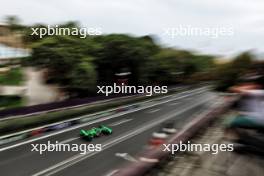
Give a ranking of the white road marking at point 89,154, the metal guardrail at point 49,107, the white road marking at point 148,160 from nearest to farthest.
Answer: the white road marking at point 148,160, the white road marking at point 89,154, the metal guardrail at point 49,107

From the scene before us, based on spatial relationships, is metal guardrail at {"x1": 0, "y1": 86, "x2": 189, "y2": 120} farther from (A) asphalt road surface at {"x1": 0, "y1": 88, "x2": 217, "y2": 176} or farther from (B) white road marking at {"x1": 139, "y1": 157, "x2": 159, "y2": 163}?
(B) white road marking at {"x1": 139, "y1": 157, "x2": 159, "y2": 163}

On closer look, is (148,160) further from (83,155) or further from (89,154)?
(89,154)

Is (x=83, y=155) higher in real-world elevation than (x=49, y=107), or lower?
lower

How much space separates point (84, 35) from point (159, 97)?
47.2ft

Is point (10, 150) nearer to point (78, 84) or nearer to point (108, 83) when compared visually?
point (78, 84)

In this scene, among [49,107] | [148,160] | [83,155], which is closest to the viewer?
[148,160]

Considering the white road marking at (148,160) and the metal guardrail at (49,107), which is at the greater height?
the white road marking at (148,160)

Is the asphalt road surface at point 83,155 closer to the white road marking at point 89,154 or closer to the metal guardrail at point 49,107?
the white road marking at point 89,154

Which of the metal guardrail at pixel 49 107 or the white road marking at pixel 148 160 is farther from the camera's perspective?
the metal guardrail at pixel 49 107

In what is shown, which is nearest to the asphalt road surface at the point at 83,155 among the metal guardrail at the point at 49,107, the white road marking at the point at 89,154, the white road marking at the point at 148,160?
the white road marking at the point at 89,154

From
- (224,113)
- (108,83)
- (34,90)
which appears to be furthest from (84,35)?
(224,113)

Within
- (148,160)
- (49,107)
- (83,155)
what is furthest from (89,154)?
(148,160)

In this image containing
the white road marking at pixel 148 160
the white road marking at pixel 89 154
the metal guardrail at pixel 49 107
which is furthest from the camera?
the metal guardrail at pixel 49 107

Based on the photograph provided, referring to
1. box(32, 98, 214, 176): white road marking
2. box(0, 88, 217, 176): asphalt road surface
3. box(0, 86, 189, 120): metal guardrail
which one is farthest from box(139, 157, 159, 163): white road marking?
box(0, 86, 189, 120): metal guardrail
